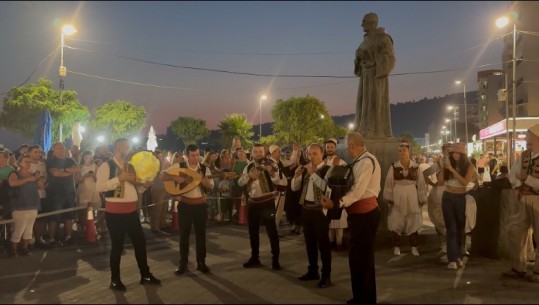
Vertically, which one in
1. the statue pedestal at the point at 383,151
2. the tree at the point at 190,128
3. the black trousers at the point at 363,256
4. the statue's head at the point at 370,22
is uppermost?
the tree at the point at 190,128

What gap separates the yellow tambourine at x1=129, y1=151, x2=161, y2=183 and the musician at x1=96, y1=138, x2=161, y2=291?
90 millimetres

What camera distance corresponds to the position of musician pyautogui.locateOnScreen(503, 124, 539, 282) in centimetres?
697

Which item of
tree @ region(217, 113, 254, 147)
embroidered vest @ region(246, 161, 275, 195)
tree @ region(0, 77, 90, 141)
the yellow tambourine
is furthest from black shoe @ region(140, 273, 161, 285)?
tree @ region(217, 113, 254, 147)

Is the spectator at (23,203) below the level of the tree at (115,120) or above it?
below

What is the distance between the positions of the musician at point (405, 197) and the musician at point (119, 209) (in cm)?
427

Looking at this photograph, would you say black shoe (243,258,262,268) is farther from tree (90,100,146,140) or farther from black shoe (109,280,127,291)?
tree (90,100,146,140)

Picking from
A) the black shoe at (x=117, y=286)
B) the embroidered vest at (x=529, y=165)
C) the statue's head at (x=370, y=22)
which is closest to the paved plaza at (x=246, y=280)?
the black shoe at (x=117, y=286)

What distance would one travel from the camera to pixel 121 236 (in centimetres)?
684

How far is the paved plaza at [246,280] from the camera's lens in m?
6.21

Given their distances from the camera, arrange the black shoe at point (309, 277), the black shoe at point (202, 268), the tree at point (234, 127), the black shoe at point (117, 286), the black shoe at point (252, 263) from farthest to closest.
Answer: the tree at point (234, 127) → the black shoe at point (252, 263) → the black shoe at point (202, 268) → the black shoe at point (309, 277) → the black shoe at point (117, 286)

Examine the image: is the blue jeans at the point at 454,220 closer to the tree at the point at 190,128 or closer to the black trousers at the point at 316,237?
the black trousers at the point at 316,237

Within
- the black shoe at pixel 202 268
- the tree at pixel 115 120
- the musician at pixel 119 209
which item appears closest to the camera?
the musician at pixel 119 209

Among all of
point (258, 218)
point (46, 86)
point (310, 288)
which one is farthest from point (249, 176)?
point (46, 86)

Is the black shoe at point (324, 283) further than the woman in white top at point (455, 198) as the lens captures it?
No
